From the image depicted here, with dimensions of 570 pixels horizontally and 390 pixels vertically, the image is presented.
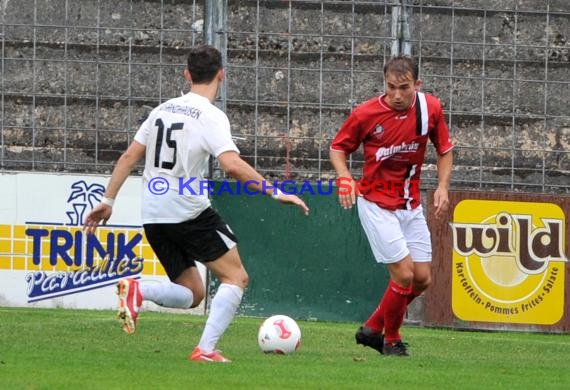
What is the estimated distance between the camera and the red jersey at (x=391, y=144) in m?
9.84

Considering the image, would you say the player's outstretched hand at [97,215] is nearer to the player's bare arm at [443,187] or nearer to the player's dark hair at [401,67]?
the player's dark hair at [401,67]

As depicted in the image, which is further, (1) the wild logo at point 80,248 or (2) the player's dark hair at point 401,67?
(1) the wild logo at point 80,248

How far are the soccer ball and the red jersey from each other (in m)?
1.12

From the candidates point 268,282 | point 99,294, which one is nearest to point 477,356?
point 268,282

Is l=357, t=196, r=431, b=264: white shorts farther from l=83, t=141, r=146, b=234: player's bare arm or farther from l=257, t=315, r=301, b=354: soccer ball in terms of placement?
l=83, t=141, r=146, b=234: player's bare arm

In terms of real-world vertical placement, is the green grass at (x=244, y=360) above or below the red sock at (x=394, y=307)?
below

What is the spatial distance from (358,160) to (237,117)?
1361mm

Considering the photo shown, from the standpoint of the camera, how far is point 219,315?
848 centimetres

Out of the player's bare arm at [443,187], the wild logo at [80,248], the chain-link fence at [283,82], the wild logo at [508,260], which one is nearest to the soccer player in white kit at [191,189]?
the player's bare arm at [443,187]

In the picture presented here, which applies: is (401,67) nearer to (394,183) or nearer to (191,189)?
(394,183)

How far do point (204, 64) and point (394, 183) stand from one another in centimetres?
198

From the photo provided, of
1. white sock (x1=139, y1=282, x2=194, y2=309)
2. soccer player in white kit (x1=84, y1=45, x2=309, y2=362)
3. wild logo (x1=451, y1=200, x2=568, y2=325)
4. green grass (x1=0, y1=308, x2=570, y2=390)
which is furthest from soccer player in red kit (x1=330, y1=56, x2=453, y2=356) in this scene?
wild logo (x1=451, y1=200, x2=568, y2=325)

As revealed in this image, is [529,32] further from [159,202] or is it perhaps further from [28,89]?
[159,202]

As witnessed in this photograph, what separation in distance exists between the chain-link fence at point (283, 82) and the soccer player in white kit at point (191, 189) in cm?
581
